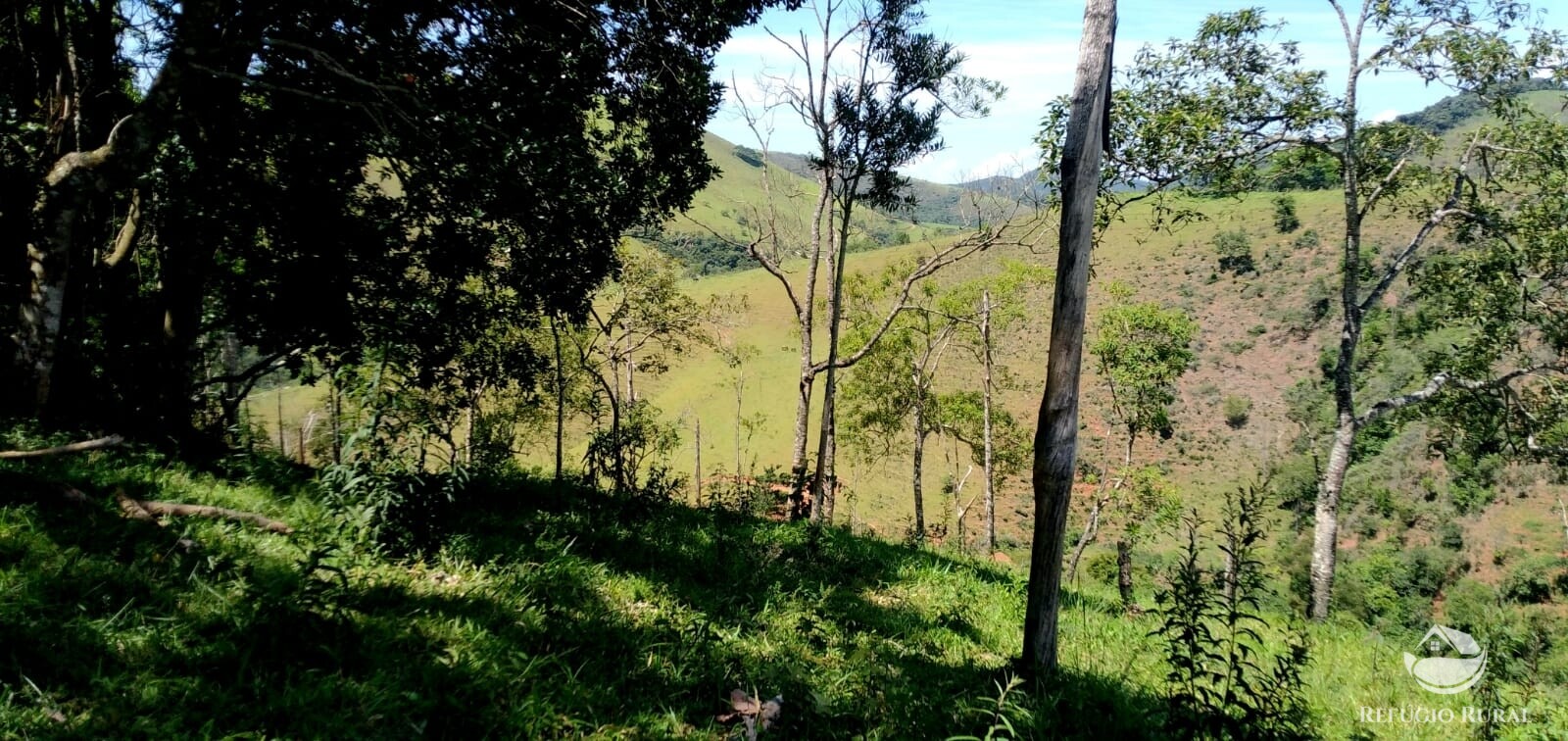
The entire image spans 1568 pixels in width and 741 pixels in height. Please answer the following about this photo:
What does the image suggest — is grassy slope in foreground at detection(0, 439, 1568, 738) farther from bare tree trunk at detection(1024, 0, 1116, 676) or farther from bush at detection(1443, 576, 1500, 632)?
bush at detection(1443, 576, 1500, 632)

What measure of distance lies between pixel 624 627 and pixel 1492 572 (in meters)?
50.0

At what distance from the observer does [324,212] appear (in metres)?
7.79

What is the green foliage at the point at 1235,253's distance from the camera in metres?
67.2

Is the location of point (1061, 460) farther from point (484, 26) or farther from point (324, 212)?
point (324, 212)

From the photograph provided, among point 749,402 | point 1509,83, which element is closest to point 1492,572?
point 1509,83

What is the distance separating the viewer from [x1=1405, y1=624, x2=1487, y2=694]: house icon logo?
5.48 m

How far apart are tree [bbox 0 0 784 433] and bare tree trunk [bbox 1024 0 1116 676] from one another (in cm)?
440

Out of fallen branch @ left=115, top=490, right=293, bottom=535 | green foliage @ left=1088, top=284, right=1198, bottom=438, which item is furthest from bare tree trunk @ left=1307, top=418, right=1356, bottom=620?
fallen branch @ left=115, top=490, right=293, bottom=535

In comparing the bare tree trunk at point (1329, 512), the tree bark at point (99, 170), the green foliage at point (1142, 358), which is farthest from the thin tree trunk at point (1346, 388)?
the tree bark at point (99, 170)

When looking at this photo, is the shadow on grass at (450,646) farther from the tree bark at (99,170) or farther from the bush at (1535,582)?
the bush at (1535,582)

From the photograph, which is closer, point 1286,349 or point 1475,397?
point 1475,397

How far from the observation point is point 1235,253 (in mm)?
67625

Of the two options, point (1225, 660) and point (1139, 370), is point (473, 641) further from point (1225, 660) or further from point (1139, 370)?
point (1139, 370)

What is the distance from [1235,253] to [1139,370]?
57414 millimetres
